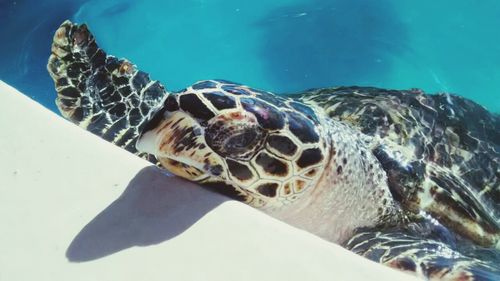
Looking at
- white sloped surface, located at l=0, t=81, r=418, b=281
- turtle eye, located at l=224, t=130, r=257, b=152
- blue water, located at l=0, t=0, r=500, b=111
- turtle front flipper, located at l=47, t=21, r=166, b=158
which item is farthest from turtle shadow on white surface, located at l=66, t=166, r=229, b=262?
blue water, located at l=0, t=0, r=500, b=111

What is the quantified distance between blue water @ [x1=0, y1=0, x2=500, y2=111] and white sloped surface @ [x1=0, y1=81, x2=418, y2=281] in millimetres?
4094

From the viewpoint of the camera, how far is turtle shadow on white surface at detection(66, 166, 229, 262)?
1.02 m

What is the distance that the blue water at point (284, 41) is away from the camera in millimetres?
5395

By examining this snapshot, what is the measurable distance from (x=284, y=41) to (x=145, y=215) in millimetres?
4916

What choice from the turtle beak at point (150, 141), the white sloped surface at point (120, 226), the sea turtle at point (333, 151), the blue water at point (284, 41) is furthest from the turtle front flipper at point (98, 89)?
the blue water at point (284, 41)

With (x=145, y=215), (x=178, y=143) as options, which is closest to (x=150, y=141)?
(x=178, y=143)

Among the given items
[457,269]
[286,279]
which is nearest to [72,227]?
[286,279]

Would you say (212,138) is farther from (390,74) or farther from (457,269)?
(390,74)

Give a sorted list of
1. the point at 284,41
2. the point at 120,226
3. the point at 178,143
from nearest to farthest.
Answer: the point at 120,226 < the point at 178,143 < the point at 284,41

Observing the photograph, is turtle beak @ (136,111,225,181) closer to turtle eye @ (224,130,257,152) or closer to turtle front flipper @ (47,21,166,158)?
turtle eye @ (224,130,257,152)

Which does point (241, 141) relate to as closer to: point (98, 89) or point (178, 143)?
point (178, 143)

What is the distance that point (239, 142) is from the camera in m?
1.57

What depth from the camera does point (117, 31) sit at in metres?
6.15

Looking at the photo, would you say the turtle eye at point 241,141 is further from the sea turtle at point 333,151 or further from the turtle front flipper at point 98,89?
the turtle front flipper at point 98,89
